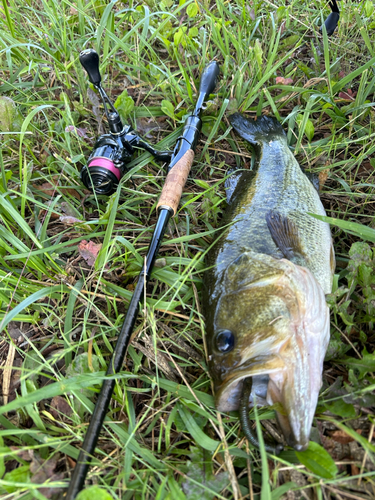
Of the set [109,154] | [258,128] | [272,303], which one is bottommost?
[272,303]

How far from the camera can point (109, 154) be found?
8.89 ft

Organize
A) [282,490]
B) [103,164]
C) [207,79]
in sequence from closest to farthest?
[282,490], [103,164], [207,79]

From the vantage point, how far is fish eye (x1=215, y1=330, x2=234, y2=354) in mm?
1890

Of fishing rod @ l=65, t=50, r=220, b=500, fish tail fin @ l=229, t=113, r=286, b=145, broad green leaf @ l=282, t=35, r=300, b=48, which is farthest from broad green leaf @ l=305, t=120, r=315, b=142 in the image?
broad green leaf @ l=282, t=35, r=300, b=48

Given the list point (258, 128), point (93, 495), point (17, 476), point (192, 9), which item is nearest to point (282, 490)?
point (93, 495)

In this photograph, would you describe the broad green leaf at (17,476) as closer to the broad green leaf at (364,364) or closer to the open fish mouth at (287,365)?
the open fish mouth at (287,365)

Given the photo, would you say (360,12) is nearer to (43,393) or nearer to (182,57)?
(182,57)

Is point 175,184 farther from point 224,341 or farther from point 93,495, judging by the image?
point 93,495

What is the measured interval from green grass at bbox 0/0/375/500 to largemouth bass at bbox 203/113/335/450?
0.19 meters

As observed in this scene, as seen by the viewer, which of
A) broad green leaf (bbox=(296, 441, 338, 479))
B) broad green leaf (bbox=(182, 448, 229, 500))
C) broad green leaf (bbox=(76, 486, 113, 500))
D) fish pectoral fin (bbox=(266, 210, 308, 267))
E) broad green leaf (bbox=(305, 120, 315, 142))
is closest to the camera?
broad green leaf (bbox=(76, 486, 113, 500))

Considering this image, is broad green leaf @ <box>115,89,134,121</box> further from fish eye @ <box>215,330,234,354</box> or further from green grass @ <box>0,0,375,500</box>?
fish eye @ <box>215,330,234,354</box>

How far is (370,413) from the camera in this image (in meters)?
1.85

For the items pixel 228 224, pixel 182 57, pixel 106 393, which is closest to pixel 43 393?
pixel 106 393

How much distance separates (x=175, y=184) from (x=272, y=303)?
1.22 m
